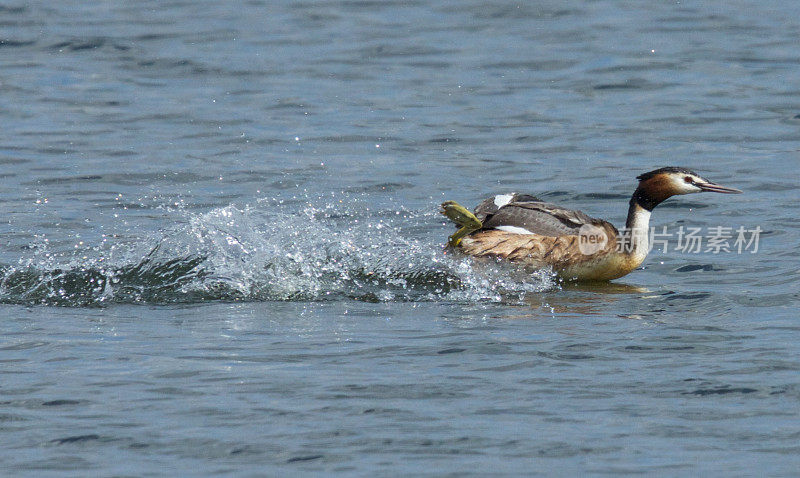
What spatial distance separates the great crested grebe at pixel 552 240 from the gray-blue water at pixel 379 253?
21 cm

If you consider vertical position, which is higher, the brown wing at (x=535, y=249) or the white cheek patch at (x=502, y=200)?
the white cheek patch at (x=502, y=200)

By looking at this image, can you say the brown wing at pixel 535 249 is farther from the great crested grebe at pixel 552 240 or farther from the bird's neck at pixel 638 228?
the bird's neck at pixel 638 228

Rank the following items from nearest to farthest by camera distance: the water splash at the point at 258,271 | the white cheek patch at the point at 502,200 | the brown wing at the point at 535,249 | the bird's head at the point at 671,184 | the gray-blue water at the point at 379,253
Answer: the gray-blue water at the point at 379,253 < the water splash at the point at 258,271 < the brown wing at the point at 535,249 < the bird's head at the point at 671,184 < the white cheek patch at the point at 502,200

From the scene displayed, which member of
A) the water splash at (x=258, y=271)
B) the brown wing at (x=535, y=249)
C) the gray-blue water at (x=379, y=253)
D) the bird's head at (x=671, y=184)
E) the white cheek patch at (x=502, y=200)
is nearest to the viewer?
the gray-blue water at (x=379, y=253)

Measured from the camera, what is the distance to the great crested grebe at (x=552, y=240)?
10.0 m

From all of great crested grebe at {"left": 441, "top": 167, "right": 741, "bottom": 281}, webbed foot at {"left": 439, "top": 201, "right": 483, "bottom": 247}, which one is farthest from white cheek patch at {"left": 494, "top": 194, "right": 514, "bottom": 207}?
webbed foot at {"left": 439, "top": 201, "right": 483, "bottom": 247}

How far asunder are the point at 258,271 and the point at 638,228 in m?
3.18

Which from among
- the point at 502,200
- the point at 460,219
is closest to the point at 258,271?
the point at 460,219

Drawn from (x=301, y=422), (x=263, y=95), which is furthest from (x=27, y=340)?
(x=263, y=95)

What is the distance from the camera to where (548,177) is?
44.3 ft

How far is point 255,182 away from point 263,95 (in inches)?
168

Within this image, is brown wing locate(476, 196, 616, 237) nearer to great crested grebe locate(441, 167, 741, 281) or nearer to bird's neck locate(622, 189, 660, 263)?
great crested grebe locate(441, 167, 741, 281)

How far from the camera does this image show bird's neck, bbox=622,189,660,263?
10172 millimetres

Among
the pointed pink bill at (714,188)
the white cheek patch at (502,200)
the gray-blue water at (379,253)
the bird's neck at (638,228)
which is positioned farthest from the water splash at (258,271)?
the pointed pink bill at (714,188)
